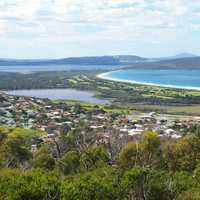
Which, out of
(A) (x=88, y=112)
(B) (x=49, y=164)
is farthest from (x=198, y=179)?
(A) (x=88, y=112)

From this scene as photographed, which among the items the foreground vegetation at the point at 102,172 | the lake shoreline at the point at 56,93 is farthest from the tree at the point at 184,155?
the lake shoreline at the point at 56,93

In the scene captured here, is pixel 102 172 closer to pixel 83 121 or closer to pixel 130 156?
pixel 130 156

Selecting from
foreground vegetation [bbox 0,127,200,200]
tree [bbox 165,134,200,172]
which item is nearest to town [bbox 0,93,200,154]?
foreground vegetation [bbox 0,127,200,200]

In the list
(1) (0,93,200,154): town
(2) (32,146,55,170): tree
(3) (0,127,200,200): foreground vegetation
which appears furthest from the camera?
(1) (0,93,200,154): town

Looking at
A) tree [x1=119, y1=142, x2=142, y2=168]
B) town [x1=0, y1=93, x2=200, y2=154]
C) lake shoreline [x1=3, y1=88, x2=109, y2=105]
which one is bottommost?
lake shoreline [x1=3, y1=88, x2=109, y2=105]

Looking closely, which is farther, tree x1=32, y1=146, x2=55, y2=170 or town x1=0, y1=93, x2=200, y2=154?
town x1=0, y1=93, x2=200, y2=154

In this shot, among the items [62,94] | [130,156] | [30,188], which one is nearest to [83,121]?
[130,156]

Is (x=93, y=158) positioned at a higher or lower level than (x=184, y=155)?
lower

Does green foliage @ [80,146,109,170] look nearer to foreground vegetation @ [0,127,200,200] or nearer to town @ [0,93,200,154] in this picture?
foreground vegetation @ [0,127,200,200]

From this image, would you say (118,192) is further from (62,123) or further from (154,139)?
(62,123)
